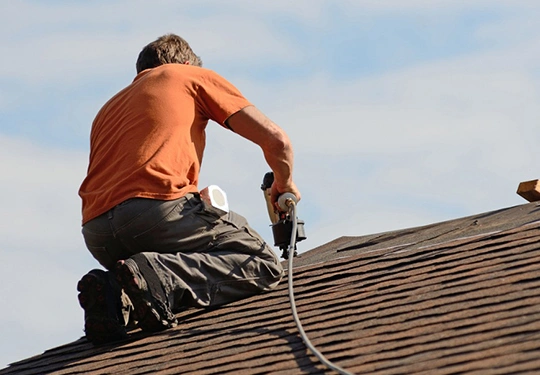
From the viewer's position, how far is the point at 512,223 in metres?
5.52

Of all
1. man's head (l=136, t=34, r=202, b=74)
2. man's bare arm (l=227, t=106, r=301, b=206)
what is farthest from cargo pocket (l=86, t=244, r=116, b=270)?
man's head (l=136, t=34, r=202, b=74)

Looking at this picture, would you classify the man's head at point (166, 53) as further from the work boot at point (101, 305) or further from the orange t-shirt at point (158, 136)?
the work boot at point (101, 305)

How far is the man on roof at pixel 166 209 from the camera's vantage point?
516 cm

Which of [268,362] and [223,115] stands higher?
[223,115]

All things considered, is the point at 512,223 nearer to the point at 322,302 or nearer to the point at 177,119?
the point at 322,302

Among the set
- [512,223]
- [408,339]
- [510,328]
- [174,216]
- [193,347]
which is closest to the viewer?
[510,328]

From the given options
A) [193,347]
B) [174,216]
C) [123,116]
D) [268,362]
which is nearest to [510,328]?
[268,362]

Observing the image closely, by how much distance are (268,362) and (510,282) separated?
105 cm

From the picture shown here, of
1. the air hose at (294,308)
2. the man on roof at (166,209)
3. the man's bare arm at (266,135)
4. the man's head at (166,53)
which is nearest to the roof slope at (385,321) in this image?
the air hose at (294,308)

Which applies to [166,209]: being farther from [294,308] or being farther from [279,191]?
[294,308]

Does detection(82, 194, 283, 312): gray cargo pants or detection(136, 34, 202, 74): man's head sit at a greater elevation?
detection(136, 34, 202, 74): man's head

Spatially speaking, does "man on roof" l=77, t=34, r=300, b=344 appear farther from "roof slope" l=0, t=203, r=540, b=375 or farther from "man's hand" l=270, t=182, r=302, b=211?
"roof slope" l=0, t=203, r=540, b=375

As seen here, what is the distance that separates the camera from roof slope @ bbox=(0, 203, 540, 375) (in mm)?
3904

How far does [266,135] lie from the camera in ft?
17.4
